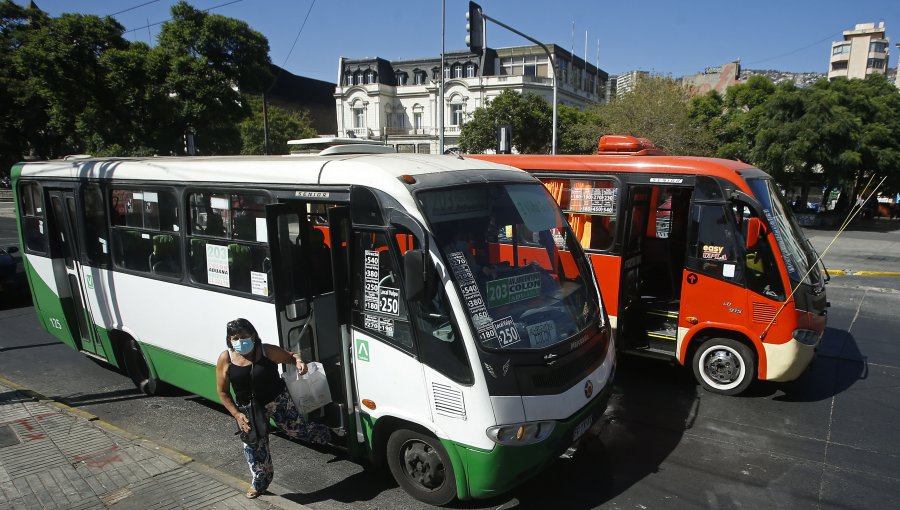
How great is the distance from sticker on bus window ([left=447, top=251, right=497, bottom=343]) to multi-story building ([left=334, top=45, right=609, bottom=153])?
184 ft

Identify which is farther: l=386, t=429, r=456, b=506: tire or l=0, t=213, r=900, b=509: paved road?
l=0, t=213, r=900, b=509: paved road

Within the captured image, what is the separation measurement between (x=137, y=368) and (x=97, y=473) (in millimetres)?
2486

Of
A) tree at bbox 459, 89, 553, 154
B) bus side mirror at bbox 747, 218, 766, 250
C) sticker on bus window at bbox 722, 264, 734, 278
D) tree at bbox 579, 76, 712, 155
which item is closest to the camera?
bus side mirror at bbox 747, 218, 766, 250

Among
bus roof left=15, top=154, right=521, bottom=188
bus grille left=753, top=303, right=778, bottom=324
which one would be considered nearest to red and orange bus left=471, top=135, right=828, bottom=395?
bus grille left=753, top=303, right=778, bottom=324

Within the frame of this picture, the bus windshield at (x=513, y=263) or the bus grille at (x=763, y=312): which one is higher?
the bus windshield at (x=513, y=263)

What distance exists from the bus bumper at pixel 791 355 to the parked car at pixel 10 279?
1400 centimetres

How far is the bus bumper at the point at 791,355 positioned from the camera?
624 centimetres

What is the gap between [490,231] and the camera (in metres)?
4.54

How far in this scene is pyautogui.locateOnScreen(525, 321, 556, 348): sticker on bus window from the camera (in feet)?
13.6

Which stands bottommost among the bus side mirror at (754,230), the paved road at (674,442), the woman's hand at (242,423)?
the paved road at (674,442)

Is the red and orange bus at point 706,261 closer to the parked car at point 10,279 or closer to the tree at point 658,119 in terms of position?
the parked car at point 10,279

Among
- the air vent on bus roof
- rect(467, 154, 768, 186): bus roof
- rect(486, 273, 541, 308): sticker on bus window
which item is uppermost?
the air vent on bus roof

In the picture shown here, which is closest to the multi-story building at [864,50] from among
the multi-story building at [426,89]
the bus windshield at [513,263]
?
the multi-story building at [426,89]

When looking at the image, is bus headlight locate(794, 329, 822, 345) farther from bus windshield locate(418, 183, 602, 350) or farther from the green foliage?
the green foliage
